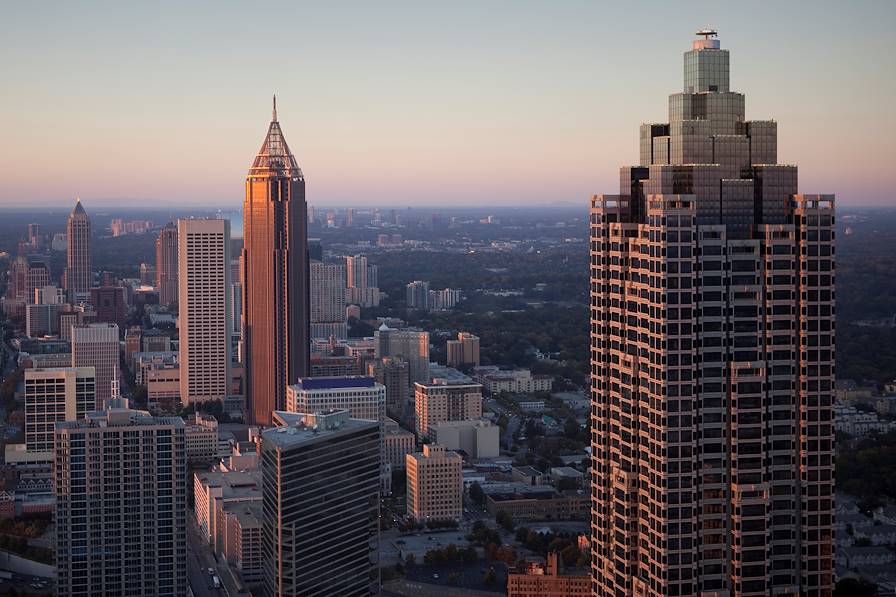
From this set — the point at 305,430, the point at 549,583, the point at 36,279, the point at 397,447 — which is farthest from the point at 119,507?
the point at 36,279

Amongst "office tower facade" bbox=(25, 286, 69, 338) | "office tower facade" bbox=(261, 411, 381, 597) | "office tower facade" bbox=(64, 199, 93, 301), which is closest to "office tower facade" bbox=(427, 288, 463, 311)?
"office tower facade" bbox=(64, 199, 93, 301)

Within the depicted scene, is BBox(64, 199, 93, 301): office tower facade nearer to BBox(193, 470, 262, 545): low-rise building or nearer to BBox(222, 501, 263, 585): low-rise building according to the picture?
BBox(193, 470, 262, 545): low-rise building

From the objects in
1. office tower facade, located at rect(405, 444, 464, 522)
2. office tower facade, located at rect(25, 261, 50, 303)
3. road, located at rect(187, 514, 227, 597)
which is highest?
office tower facade, located at rect(25, 261, 50, 303)

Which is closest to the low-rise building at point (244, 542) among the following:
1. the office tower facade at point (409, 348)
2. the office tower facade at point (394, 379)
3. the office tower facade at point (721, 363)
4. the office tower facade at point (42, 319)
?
the office tower facade at point (721, 363)

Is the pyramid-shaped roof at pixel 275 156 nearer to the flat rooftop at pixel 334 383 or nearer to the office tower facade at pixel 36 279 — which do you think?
the flat rooftop at pixel 334 383

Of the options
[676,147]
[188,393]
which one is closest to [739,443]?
[676,147]

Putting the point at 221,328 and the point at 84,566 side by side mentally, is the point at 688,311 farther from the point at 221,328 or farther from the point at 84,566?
the point at 221,328
